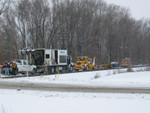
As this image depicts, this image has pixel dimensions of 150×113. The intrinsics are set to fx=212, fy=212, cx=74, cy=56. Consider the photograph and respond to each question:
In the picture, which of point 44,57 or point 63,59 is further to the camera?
point 63,59

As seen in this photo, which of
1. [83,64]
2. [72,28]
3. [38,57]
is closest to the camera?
[38,57]

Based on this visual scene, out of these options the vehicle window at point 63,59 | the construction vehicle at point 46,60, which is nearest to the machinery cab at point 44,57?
the construction vehicle at point 46,60

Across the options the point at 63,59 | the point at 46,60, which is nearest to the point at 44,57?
the point at 46,60

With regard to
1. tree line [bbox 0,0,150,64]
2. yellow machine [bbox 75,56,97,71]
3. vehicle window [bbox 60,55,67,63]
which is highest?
tree line [bbox 0,0,150,64]

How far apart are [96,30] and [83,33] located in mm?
7175

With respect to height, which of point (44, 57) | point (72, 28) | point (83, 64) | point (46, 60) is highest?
point (72, 28)

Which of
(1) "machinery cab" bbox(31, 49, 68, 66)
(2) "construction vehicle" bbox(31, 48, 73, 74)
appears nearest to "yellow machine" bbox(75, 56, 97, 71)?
(2) "construction vehicle" bbox(31, 48, 73, 74)

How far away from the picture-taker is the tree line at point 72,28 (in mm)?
49281

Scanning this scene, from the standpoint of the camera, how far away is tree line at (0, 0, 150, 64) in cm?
4928

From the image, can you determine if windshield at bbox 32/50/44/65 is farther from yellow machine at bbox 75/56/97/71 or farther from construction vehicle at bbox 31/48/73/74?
yellow machine at bbox 75/56/97/71

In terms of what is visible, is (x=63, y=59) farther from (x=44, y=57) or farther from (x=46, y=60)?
(x=44, y=57)

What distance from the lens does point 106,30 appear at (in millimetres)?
72375

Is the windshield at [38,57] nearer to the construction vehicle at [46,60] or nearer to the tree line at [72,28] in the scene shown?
the construction vehicle at [46,60]

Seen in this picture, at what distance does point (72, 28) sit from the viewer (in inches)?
2312
